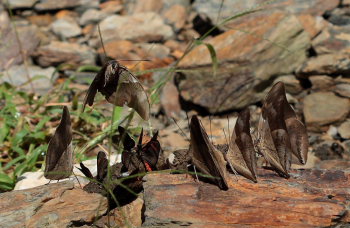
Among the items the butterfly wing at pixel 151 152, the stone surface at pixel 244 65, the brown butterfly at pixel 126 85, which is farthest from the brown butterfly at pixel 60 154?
the stone surface at pixel 244 65

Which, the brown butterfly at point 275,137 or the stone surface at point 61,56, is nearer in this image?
the brown butterfly at point 275,137

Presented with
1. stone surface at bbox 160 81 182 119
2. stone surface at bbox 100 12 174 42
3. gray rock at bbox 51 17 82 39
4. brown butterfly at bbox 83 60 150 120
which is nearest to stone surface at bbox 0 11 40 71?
gray rock at bbox 51 17 82 39

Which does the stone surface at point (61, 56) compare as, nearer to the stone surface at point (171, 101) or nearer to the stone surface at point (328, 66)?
the stone surface at point (171, 101)

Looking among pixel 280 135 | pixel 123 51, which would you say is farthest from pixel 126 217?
pixel 123 51

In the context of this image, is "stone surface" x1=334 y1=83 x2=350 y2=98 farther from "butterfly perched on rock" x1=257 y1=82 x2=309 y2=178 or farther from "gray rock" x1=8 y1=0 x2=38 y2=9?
"gray rock" x1=8 y1=0 x2=38 y2=9

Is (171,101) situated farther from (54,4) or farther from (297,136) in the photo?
(54,4)

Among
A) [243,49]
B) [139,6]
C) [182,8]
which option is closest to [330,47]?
[243,49]
